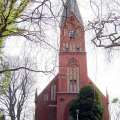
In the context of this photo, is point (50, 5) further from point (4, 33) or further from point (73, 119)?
point (73, 119)

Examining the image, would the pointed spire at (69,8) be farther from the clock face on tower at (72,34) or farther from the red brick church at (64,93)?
the red brick church at (64,93)

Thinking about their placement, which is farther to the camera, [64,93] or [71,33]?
[64,93]

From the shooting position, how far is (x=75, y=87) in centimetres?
4744

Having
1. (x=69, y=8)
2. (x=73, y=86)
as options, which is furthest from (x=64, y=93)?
(x=69, y=8)

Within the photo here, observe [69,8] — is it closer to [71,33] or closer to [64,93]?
[71,33]

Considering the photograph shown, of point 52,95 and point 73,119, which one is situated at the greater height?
point 52,95

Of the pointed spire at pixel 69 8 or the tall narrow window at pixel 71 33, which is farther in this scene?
the tall narrow window at pixel 71 33

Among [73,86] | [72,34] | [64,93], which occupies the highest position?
[73,86]

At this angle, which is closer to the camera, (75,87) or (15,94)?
(15,94)

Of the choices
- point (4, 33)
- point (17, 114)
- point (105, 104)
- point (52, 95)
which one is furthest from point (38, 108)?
point (4, 33)

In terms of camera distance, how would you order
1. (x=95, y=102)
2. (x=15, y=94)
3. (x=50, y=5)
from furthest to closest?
1. (x=95, y=102)
2. (x=15, y=94)
3. (x=50, y=5)

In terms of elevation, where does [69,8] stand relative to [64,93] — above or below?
below

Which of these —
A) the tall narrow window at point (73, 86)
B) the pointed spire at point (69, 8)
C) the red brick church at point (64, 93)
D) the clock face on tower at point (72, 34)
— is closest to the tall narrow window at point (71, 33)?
the clock face on tower at point (72, 34)

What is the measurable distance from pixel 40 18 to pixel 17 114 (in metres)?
25.6
